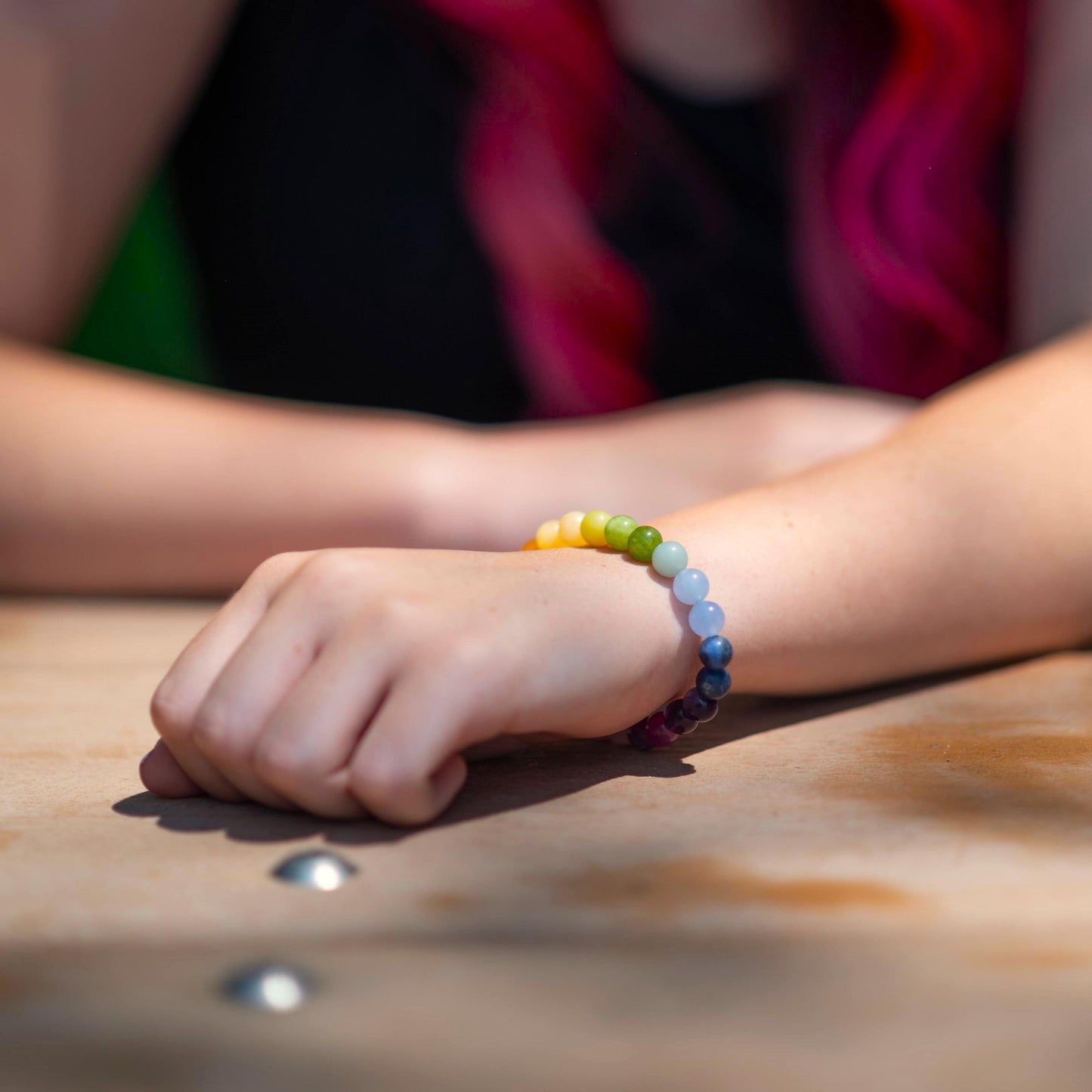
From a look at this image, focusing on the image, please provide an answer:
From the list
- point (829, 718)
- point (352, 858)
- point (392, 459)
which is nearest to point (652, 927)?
point (352, 858)

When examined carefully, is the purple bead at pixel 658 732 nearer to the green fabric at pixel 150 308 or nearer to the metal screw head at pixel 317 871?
the metal screw head at pixel 317 871

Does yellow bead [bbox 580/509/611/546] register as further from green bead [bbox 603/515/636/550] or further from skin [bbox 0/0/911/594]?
skin [bbox 0/0/911/594]

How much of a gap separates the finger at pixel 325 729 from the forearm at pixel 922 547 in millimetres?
207

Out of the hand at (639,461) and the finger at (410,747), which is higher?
the hand at (639,461)

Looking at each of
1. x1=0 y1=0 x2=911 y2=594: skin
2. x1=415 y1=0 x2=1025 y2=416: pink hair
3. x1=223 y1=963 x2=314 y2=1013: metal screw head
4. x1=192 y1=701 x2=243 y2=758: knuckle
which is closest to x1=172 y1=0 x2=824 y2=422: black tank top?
x1=415 y1=0 x2=1025 y2=416: pink hair

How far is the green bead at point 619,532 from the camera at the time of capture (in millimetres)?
583

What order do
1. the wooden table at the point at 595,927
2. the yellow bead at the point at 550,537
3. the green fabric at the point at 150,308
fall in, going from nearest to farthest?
1. the wooden table at the point at 595,927
2. the yellow bead at the point at 550,537
3. the green fabric at the point at 150,308

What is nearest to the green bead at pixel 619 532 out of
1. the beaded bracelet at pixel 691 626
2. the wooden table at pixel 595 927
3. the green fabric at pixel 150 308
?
the beaded bracelet at pixel 691 626

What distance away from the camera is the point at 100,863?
441 millimetres

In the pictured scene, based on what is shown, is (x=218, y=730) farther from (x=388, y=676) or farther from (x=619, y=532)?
(x=619, y=532)

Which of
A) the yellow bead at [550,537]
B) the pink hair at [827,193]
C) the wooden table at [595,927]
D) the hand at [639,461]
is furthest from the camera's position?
the pink hair at [827,193]

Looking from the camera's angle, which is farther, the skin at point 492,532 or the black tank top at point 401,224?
the black tank top at point 401,224

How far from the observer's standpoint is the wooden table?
32 centimetres

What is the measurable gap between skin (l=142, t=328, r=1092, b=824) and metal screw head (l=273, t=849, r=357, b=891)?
3 cm
